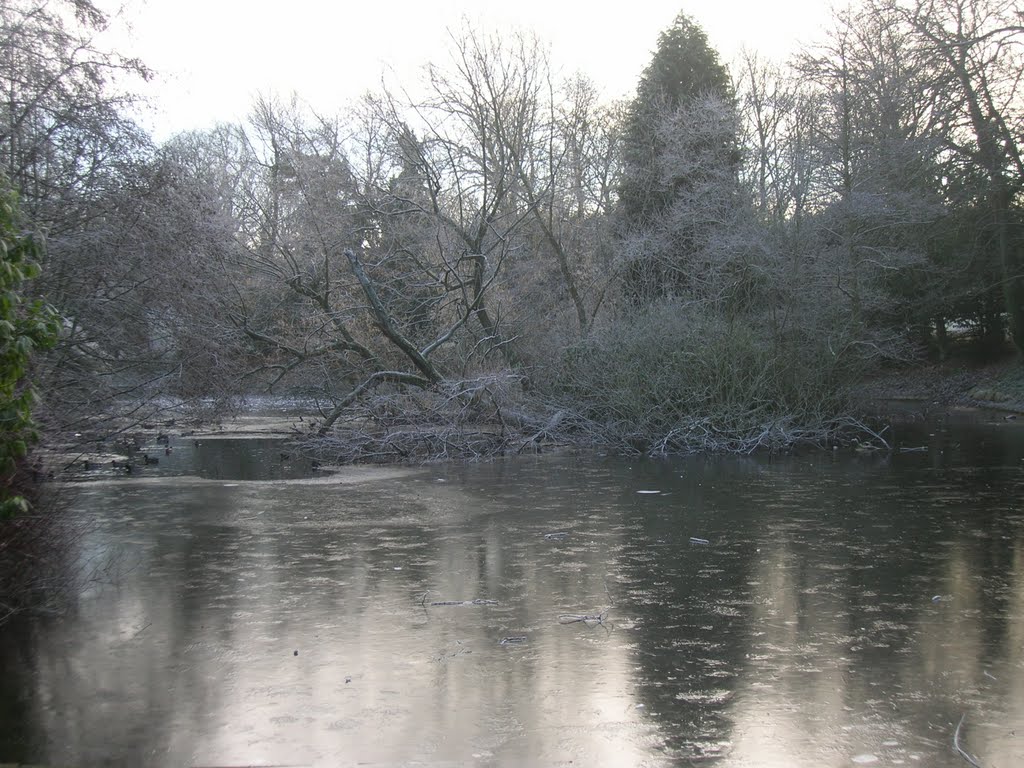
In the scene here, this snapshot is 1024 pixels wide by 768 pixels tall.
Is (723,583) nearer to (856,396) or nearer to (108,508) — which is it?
(108,508)

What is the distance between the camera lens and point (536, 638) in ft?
22.3

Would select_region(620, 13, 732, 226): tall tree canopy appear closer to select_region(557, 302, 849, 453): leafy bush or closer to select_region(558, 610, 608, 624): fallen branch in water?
select_region(557, 302, 849, 453): leafy bush


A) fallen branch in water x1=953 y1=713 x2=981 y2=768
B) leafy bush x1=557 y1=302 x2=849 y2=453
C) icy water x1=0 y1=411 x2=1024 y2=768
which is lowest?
fallen branch in water x1=953 y1=713 x2=981 y2=768

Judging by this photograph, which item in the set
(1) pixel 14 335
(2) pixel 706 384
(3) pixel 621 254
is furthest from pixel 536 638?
(3) pixel 621 254

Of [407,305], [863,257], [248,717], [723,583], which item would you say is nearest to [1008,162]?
[863,257]

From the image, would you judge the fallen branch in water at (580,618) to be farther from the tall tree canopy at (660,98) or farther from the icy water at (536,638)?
the tall tree canopy at (660,98)

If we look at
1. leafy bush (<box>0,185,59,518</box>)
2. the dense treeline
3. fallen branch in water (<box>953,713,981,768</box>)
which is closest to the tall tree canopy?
the dense treeline

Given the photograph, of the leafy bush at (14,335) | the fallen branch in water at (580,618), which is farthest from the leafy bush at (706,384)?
the leafy bush at (14,335)

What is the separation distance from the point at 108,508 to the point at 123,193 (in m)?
4.54

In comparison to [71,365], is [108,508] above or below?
below

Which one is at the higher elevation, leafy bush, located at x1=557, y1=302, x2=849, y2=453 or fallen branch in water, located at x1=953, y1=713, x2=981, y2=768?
leafy bush, located at x1=557, y1=302, x2=849, y2=453

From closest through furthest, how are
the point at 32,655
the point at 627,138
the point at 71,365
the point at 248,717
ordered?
the point at 248,717 → the point at 32,655 → the point at 71,365 → the point at 627,138

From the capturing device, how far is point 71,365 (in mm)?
10938

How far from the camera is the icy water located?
498cm
